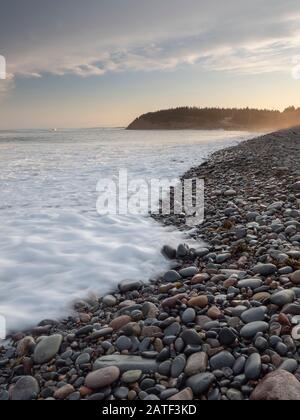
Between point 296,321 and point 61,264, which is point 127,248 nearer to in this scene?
point 61,264

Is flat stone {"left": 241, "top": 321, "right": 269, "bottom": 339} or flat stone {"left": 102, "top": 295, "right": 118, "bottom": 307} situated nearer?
flat stone {"left": 241, "top": 321, "right": 269, "bottom": 339}

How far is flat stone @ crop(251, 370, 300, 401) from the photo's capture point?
223 cm

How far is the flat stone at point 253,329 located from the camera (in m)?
2.85

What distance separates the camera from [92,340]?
3.14 meters

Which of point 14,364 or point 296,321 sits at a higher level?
point 296,321

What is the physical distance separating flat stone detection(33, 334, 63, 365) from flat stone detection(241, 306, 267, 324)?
156cm

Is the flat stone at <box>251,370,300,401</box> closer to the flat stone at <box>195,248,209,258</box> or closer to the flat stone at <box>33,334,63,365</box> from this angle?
the flat stone at <box>33,334,63,365</box>

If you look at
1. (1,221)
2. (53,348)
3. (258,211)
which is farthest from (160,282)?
(1,221)

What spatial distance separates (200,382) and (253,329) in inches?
26.3

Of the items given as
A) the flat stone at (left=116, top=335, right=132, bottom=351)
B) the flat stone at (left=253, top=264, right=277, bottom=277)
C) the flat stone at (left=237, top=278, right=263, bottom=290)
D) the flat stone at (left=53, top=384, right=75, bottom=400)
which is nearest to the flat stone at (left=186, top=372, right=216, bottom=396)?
the flat stone at (left=116, top=335, right=132, bottom=351)

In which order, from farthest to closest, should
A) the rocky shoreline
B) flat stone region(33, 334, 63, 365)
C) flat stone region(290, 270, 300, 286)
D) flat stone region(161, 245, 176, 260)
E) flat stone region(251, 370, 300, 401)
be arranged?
flat stone region(161, 245, 176, 260) → flat stone region(290, 270, 300, 286) → flat stone region(33, 334, 63, 365) → the rocky shoreline → flat stone region(251, 370, 300, 401)

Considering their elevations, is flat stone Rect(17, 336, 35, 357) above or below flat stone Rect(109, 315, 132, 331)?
below
